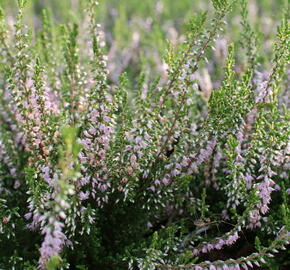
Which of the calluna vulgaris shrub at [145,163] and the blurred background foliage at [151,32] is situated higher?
the blurred background foliage at [151,32]

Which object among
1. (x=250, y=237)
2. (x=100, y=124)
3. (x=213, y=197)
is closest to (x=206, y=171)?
(x=213, y=197)

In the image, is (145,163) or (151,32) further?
(151,32)

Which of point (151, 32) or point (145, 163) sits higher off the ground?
point (151, 32)

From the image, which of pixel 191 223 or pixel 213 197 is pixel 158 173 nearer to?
pixel 191 223

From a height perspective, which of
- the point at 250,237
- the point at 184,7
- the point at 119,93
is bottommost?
the point at 250,237

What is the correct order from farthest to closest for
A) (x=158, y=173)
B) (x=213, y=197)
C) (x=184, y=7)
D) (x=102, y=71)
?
(x=184, y=7), (x=213, y=197), (x=158, y=173), (x=102, y=71)

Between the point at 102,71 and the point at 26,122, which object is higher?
the point at 102,71

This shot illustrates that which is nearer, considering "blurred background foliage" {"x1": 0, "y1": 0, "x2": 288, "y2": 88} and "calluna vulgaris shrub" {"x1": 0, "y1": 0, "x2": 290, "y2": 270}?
"calluna vulgaris shrub" {"x1": 0, "y1": 0, "x2": 290, "y2": 270}

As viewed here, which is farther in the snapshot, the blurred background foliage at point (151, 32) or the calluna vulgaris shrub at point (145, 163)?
the blurred background foliage at point (151, 32)

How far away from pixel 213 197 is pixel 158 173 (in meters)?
0.96

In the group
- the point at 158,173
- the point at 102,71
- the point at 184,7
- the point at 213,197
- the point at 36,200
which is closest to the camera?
the point at 36,200

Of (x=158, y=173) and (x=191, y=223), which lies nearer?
(x=158, y=173)

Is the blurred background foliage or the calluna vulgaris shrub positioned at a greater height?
the blurred background foliage

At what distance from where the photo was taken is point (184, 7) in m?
9.18
